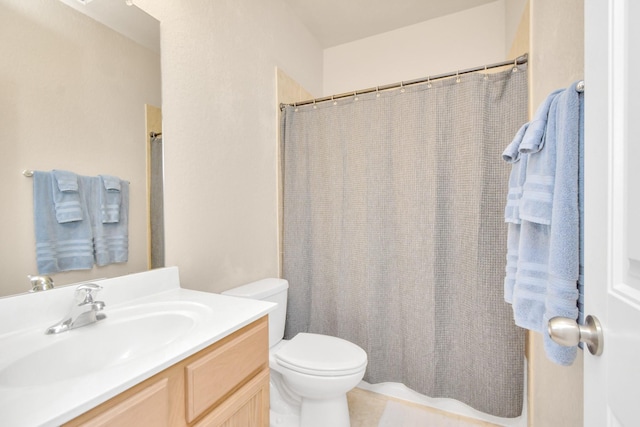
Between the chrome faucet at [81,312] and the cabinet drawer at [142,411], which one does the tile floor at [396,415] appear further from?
the chrome faucet at [81,312]

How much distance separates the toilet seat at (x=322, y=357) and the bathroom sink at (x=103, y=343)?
1.90ft

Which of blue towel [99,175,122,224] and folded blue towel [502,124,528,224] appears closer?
folded blue towel [502,124,528,224]

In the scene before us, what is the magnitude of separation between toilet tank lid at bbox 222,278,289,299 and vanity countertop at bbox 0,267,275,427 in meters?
0.30

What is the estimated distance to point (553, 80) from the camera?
101 centimetres

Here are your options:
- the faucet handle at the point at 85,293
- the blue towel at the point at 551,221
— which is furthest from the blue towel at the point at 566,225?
the faucet handle at the point at 85,293

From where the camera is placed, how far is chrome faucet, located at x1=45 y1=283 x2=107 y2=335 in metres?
0.75

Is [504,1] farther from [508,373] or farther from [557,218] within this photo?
[508,373]

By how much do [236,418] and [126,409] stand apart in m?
0.37

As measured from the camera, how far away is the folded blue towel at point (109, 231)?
0.95m

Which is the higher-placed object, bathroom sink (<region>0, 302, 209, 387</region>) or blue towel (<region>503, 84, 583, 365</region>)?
blue towel (<region>503, 84, 583, 365</region>)

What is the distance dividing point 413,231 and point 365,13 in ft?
5.53

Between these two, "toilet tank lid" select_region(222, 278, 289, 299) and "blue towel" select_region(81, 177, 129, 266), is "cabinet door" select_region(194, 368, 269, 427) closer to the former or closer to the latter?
"toilet tank lid" select_region(222, 278, 289, 299)

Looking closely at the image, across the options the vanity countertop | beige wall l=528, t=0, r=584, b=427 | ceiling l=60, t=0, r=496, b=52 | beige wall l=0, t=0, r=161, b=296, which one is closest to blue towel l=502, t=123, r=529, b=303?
beige wall l=528, t=0, r=584, b=427
